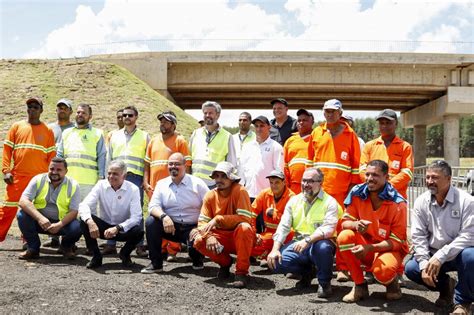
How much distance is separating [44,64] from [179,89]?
7.69m

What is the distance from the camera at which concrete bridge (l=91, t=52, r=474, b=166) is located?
26.4 meters

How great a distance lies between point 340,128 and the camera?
6.00m

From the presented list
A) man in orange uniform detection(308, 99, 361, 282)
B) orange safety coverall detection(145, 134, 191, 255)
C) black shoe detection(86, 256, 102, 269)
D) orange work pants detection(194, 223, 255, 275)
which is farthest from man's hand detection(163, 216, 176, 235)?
man in orange uniform detection(308, 99, 361, 282)

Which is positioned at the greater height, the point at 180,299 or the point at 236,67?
the point at 236,67

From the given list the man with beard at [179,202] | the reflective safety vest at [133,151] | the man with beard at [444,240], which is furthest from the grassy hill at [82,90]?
the man with beard at [444,240]

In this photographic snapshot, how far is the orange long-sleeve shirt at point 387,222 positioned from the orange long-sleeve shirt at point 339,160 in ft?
3.33

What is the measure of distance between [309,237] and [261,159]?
83.2 inches

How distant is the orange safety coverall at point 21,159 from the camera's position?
22.4 ft

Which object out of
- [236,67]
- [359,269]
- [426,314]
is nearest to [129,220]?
[359,269]

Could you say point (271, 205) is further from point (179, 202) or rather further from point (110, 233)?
point (110, 233)

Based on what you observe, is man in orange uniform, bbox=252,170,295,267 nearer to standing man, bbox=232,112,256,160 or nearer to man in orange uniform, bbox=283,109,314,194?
man in orange uniform, bbox=283,109,314,194

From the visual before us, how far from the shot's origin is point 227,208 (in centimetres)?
555

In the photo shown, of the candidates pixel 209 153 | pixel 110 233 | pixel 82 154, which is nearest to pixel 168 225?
pixel 110 233

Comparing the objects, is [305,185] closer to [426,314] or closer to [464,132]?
[426,314]
